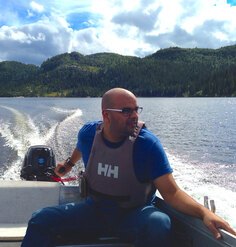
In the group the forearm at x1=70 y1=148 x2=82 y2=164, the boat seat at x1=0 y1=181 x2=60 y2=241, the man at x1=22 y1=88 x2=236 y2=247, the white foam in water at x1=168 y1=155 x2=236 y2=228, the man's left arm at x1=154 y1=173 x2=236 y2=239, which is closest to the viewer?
the man's left arm at x1=154 y1=173 x2=236 y2=239

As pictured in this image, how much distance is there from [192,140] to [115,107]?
18968 millimetres

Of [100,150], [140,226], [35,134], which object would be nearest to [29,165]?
[100,150]

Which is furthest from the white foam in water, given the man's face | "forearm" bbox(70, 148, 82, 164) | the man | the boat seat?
the man's face

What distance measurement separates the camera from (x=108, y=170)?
351 centimetres

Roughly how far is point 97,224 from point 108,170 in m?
0.44

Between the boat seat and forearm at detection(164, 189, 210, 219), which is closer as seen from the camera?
forearm at detection(164, 189, 210, 219)

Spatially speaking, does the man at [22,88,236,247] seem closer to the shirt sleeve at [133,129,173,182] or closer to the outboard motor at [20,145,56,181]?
the shirt sleeve at [133,129,173,182]

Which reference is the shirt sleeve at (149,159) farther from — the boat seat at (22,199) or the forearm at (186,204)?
the boat seat at (22,199)

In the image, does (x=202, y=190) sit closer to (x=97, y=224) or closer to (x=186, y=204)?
(x=97, y=224)

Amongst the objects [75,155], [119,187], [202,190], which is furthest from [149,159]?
[202,190]

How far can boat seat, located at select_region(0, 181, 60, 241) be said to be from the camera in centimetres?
486

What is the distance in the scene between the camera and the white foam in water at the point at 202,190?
870 centimetres

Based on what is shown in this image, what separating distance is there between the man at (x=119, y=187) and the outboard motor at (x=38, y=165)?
321 centimetres

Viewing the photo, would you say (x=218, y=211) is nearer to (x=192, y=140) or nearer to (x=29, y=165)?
(x=29, y=165)
